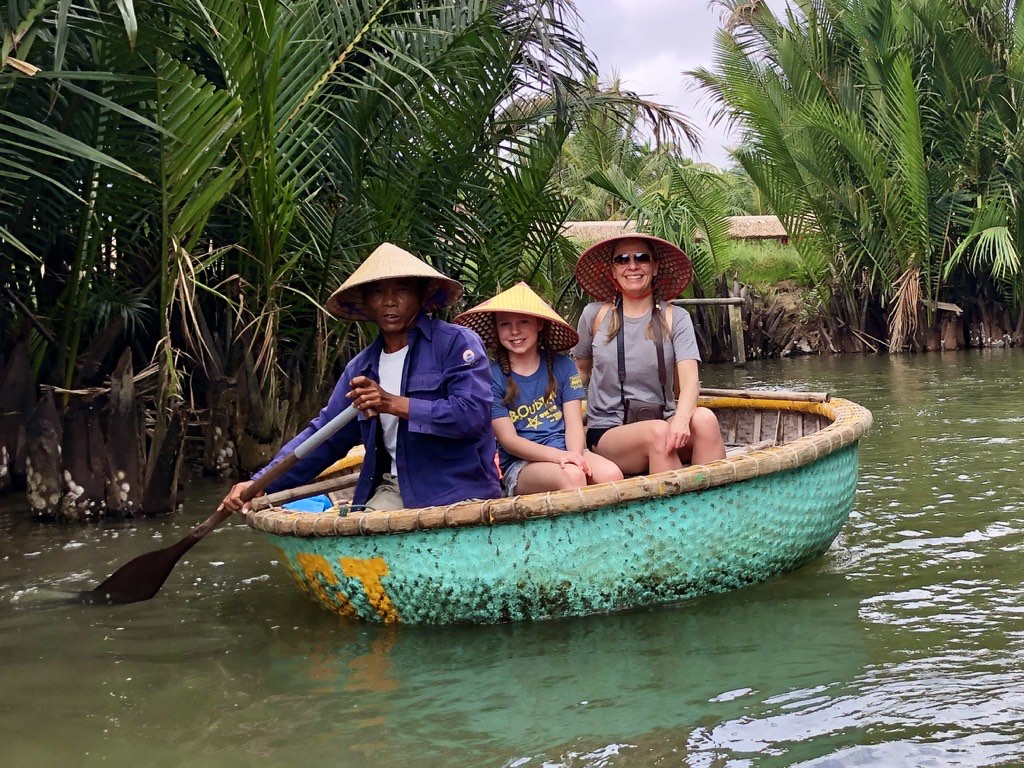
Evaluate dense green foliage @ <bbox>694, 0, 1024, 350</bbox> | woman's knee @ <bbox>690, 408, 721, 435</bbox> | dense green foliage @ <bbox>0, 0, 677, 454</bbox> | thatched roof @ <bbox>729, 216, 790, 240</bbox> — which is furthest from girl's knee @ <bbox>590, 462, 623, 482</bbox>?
thatched roof @ <bbox>729, 216, 790, 240</bbox>

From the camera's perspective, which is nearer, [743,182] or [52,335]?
[52,335]

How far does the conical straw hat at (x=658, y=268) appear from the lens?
489 centimetres

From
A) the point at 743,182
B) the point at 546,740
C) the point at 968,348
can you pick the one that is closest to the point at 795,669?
Answer: the point at 546,740

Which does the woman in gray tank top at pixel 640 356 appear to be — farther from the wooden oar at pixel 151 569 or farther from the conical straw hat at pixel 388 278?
the wooden oar at pixel 151 569

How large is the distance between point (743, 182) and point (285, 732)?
Result: 31238mm

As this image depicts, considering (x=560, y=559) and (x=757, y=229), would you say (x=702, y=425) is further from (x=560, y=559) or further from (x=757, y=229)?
(x=757, y=229)

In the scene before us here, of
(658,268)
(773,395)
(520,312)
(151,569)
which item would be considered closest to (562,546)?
(520,312)

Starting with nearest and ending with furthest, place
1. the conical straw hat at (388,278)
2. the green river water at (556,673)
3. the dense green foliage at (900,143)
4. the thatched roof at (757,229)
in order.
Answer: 1. the green river water at (556,673)
2. the conical straw hat at (388,278)
3. the dense green foliage at (900,143)
4. the thatched roof at (757,229)

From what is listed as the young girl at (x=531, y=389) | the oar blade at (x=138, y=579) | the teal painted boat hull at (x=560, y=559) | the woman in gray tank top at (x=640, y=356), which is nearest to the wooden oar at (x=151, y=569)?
the oar blade at (x=138, y=579)

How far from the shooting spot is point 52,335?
6.14m

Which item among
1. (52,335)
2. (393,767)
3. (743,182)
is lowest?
A: (393,767)

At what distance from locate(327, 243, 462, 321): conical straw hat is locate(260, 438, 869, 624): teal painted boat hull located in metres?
0.85

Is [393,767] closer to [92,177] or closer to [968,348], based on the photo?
[92,177]

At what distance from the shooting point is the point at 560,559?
157 inches
